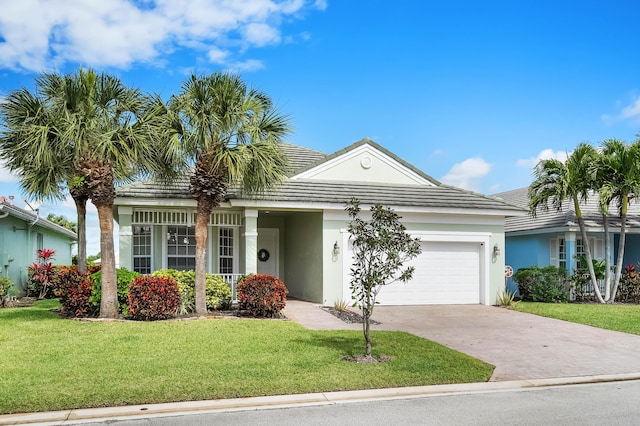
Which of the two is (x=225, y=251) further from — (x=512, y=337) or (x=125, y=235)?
(x=512, y=337)

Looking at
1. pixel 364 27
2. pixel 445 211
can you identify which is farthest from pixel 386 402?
pixel 364 27

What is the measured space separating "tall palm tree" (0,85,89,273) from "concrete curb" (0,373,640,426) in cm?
747

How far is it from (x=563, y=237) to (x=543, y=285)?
400 centimetres

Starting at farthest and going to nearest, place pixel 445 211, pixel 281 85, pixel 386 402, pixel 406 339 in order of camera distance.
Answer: pixel 445 211, pixel 281 85, pixel 406 339, pixel 386 402

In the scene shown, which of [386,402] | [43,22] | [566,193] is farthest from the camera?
[566,193]

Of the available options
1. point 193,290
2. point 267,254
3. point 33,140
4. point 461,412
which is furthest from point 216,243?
point 461,412

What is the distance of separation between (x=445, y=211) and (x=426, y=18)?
585cm

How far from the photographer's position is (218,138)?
42.8 feet

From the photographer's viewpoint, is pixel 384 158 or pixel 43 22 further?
pixel 384 158

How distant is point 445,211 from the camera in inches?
657

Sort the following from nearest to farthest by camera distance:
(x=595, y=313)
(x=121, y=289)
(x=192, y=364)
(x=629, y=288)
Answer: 1. (x=192, y=364)
2. (x=121, y=289)
3. (x=595, y=313)
4. (x=629, y=288)

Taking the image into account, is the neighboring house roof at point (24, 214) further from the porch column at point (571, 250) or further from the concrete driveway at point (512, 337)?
the porch column at point (571, 250)

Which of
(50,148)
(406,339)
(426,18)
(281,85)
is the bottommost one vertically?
(406,339)

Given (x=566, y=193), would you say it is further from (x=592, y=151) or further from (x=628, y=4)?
(x=628, y=4)
